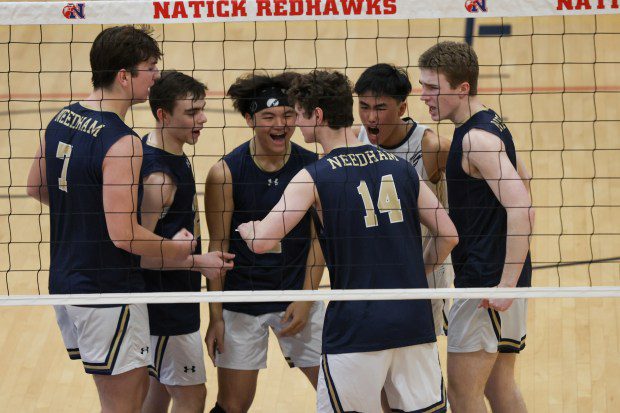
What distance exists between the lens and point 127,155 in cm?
518

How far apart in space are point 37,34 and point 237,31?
8.23ft

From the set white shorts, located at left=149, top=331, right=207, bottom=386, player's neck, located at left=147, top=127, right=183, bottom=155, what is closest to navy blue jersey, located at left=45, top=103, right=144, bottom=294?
player's neck, located at left=147, top=127, right=183, bottom=155

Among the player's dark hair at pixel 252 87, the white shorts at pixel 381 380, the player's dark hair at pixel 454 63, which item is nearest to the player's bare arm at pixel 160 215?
the player's dark hair at pixel 252 87

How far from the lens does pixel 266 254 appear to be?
5.99 metres

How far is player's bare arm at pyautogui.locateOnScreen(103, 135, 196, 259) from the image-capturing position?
5152 mm

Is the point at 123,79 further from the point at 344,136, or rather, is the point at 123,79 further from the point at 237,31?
the point at 237,31

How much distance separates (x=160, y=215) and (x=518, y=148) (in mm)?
5696

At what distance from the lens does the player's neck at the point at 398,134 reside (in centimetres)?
610

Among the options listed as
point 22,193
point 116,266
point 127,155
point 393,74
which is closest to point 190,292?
point 116,266

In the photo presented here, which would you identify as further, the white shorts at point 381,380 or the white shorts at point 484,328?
the white shorts at point 484,328

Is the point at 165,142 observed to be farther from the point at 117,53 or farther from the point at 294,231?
the point at 294,231

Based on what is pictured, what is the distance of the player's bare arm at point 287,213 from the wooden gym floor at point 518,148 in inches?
40.2

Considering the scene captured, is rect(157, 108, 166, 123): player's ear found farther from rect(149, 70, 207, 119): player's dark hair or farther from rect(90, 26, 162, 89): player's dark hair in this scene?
rect(90, 26, 162, 89): player's dark hair

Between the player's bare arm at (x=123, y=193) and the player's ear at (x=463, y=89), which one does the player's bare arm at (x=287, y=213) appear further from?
the player's ear at (x=463, y=89)
